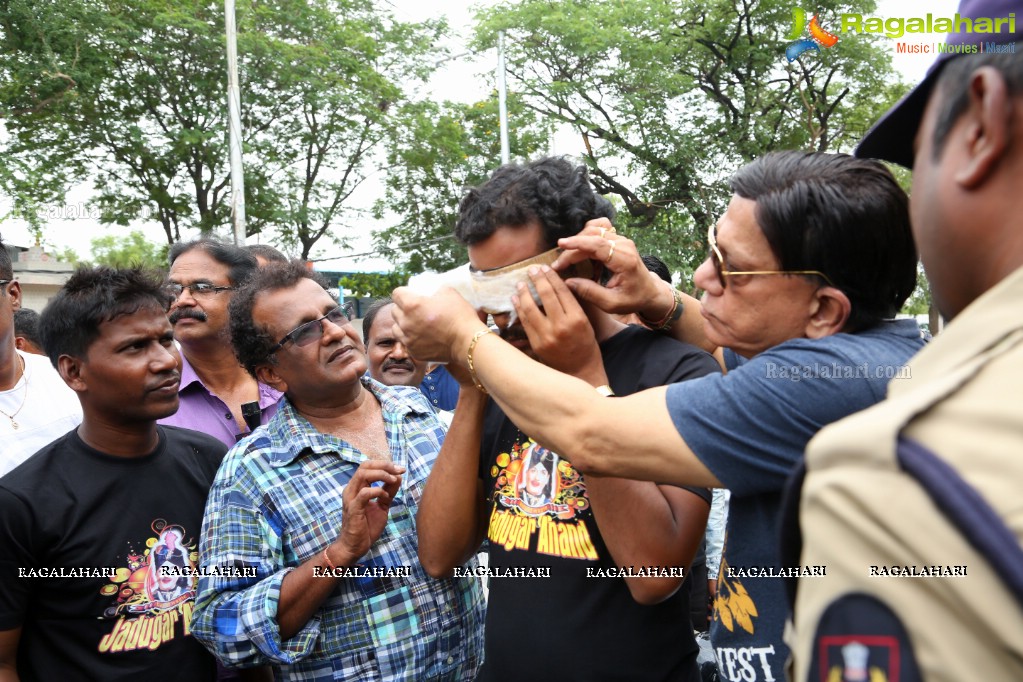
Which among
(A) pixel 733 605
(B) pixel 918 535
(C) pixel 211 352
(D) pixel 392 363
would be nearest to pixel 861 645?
(B) pixel 918 535

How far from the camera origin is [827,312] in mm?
1752

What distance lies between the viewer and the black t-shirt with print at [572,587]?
1942 millimetres

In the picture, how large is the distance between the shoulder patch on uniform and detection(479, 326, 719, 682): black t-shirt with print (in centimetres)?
111

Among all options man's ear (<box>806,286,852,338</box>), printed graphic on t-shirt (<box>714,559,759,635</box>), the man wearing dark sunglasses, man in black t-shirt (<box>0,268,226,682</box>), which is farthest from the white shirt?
man's ear (<box>806,286,852,338</box>)

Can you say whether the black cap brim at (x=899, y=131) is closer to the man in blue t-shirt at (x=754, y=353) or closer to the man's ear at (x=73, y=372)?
the man in blue t-shirt at (x=754, y=353)

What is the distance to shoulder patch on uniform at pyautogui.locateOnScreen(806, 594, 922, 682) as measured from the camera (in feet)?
2.21

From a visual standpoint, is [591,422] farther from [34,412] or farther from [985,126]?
[34,412]

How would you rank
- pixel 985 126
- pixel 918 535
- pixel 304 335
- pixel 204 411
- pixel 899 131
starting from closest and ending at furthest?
pixel 918 535, pixel 985 126, pixel 899 131, pixel 304 335, pixel 204 411

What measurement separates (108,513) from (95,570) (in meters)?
0.19

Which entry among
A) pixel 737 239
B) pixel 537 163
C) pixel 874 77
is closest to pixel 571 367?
pixel 737 239

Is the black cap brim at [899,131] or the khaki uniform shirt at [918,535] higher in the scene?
the black cap brim at [899,131]

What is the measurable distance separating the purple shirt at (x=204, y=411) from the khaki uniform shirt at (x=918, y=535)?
3.48m

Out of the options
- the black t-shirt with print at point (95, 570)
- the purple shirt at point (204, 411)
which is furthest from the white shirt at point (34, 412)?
the black t-shirt with print at point (95, 570)

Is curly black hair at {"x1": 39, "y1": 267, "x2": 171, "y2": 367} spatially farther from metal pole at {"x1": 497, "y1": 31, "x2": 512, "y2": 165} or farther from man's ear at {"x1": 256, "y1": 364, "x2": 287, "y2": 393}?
metal pole at {"x1": 497, "y1": 31, "x2": 512, "y2": 165}
